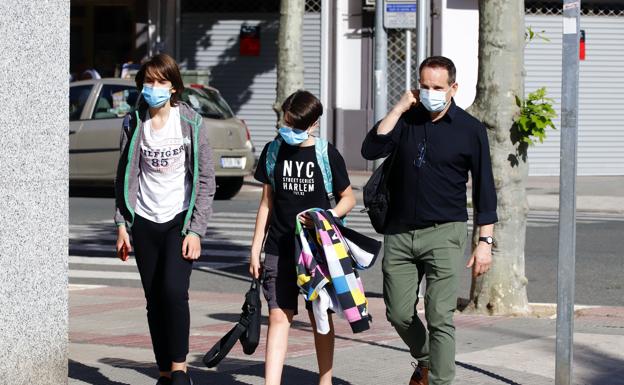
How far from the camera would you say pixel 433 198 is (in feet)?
22.4

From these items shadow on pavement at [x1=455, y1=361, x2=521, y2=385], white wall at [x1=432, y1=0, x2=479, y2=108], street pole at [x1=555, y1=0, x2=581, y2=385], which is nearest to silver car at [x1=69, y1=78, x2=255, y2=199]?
white wall at [x1=432, y1=0, x2=479, y2=108]

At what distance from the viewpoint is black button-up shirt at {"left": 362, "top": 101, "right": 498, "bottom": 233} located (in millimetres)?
6789

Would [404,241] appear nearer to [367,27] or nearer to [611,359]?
[611,359]

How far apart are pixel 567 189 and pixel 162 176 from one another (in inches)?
83.4

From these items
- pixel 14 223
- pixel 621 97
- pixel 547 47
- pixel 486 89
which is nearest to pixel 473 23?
pixel 547 47

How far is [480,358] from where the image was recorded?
830cm

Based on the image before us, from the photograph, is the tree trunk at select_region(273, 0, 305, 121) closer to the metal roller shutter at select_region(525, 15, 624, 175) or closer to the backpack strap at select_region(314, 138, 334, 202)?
the metal roller shutter at select_region(525, 15, 624, 175)

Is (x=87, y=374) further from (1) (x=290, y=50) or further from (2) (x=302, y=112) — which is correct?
(1) (x=290, y=50)

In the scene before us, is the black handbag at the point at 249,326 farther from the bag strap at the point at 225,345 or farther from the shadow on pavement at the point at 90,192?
Result: the shadow on pavement at the point at 90,192

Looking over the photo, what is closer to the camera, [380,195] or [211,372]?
[380,195]

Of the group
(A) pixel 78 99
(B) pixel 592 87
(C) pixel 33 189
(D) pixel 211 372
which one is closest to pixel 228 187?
(A) pixel 78 99

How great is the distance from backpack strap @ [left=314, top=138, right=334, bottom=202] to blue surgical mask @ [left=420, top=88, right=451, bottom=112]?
0.57 meters

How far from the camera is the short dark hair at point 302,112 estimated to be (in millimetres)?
6758

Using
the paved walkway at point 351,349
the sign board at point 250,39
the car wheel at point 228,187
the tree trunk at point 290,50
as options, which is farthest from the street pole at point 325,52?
the paved walkway at point 351,349
